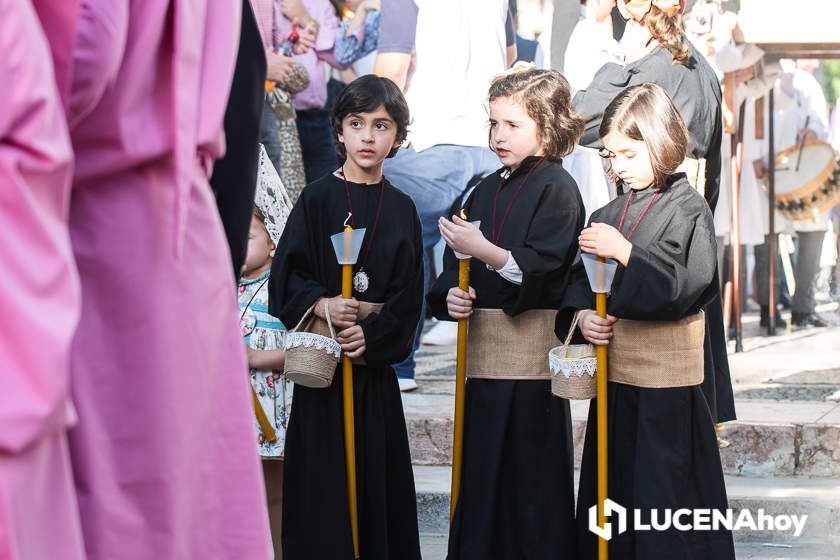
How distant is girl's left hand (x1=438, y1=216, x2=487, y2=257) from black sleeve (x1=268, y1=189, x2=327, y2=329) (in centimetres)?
48

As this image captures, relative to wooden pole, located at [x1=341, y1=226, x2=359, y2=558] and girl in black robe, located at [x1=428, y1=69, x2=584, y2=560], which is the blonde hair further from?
wooden pole, located at [x1=341, y1=226, x2=359, y2=558]

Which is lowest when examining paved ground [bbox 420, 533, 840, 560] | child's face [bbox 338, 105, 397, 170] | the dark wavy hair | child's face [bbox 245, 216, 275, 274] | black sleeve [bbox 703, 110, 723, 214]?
paved ground [bbox 420, 533, 840, 560]

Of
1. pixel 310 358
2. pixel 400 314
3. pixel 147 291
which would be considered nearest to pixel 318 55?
pixel 400 314

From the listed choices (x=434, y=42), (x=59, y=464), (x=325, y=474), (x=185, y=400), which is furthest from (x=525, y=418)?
(x=434, y=42)

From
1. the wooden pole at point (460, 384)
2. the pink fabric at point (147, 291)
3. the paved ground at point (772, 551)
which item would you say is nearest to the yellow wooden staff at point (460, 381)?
the wooden pole at point (460, 384)

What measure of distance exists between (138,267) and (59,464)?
35 cm

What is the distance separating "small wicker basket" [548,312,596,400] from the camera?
390 cm

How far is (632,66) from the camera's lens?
207 inches

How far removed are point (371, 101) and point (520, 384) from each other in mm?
1121

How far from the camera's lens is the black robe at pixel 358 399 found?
4254mm

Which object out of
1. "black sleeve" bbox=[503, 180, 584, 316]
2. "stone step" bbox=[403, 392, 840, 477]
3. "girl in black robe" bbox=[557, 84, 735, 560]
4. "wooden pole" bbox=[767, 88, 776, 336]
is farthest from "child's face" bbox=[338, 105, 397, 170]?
"wooden pole" bbox=[767, 88, 776, 336]

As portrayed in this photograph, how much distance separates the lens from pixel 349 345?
420cm

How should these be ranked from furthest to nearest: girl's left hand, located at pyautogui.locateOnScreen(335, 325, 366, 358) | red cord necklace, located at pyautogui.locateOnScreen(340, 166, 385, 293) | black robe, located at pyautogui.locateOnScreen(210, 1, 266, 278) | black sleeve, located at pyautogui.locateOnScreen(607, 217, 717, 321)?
red cord necklace, located at pyautogui.locateOnScreen(340, 166, 385, 293) < girl's left hand, located at pyautogui.locateOnScreen(335, 325, 366, 358) < black sleeve, located at pyautogui.locateOnScreen(607, 217, 717, 321) < black robe, located at pyautogui.locateOnScreen(210, 1, 266, 278)

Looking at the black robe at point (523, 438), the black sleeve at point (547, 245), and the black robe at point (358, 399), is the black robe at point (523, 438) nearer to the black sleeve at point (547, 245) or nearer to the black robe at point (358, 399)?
the black sleeve at point (547, 245)
